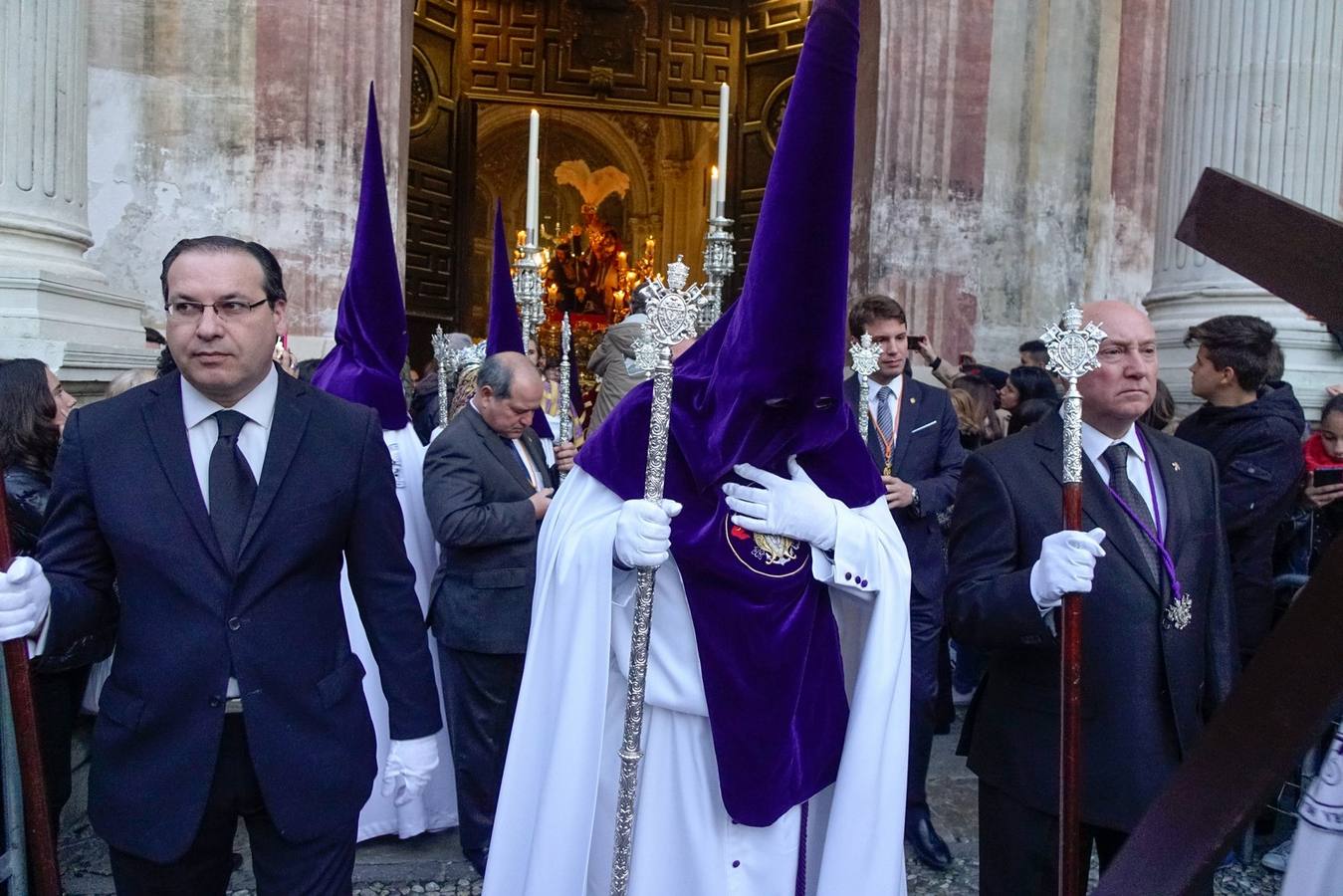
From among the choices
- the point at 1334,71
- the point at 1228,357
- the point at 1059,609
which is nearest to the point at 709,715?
the point at 1059,609

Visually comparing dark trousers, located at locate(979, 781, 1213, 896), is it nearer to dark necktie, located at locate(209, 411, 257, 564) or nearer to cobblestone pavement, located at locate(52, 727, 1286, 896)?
cobblestone pavement, located at locate(52, 727, 1286, 896)

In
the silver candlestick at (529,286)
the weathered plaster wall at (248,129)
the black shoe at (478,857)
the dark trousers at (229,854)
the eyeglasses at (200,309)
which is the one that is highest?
the weathered plaster wall at (248,129)

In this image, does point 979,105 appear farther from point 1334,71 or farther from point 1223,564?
point 1223,564

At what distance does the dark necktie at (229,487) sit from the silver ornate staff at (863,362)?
248 cm

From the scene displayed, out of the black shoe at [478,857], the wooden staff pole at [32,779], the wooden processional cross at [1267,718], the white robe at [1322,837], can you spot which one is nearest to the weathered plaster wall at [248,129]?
the black shoe at [478,857]

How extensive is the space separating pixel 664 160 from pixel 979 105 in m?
10.1

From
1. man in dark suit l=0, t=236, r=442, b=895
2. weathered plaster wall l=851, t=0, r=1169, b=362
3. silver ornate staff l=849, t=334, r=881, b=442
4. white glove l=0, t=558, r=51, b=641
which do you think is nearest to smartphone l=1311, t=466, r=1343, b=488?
silver ornate staff l=849, t=334, r=881, b=442

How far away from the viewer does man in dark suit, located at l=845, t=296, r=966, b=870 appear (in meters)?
4.46

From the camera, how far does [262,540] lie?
239cm

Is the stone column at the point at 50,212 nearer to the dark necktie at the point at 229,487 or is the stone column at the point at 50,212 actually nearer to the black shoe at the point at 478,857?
the black shoe at the point at 478,857

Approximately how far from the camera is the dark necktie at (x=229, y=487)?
2.38 meters

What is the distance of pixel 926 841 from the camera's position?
4406 mm

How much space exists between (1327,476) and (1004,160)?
552 centimetres

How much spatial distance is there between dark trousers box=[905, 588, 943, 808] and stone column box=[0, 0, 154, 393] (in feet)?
13.5
